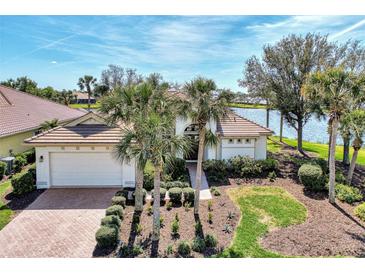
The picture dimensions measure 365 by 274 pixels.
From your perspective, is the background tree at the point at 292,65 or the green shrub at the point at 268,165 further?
the background tree at the point at 292,65

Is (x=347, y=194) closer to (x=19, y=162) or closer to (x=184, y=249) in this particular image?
(x=184, y=249)

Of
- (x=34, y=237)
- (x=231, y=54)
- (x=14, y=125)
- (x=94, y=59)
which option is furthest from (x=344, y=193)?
(x=14, y=125)

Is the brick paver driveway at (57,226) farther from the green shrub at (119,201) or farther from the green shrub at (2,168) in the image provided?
the green shrub at (2,168)

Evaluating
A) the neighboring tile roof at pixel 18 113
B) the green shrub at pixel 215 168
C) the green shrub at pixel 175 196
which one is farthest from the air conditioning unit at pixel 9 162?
the green shrub at pixel 215 168

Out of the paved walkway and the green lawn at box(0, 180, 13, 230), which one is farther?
the paved walkway

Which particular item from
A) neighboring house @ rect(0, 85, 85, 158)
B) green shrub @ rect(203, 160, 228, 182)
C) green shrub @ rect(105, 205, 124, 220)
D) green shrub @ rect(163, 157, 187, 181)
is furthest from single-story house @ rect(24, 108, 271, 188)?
green shrub @ rect(203, 160, 228, 182)

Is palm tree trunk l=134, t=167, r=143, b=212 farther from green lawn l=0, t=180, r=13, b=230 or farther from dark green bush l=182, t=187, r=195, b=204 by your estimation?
green lawn l=0, t=180, r=13, b=230
